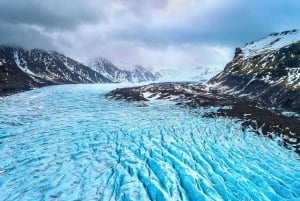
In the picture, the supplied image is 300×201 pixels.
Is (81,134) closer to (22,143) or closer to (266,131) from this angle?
(22,143)

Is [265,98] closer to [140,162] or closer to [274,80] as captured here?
[274,80]

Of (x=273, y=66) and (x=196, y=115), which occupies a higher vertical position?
(x=273, y=66)

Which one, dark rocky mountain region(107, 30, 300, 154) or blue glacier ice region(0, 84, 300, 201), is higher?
dark rocky mountain region(107, 30, 300, 154)

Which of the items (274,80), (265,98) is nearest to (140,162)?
(265,98)

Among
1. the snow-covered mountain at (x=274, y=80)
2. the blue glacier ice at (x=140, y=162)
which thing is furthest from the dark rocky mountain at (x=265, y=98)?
the blue glacier ice at (x=140, y=162)

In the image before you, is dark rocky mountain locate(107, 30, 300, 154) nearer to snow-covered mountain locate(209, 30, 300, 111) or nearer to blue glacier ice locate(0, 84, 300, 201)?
snow-covered mountain locate(209, 30, 300, 111)

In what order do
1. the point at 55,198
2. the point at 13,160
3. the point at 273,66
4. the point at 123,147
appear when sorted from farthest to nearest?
1. the point at 273,66
2. the point at 123,147
3. the point at 13,160
4. the point at 55,198

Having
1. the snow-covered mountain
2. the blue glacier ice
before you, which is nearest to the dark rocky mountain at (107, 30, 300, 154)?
the snow-covered mountain

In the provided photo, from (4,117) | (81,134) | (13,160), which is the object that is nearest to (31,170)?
(13,160)
